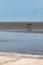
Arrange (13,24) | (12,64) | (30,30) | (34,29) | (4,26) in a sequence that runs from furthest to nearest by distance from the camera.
A: (13,24) < (4,26) < (34,29) < (30,30) < (12,64)

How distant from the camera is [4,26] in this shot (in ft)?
24.8

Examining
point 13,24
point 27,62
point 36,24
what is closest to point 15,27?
point 13,24

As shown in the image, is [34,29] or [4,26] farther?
[4,26]

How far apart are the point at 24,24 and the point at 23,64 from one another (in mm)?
5536

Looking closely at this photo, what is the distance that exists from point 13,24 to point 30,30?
175cm

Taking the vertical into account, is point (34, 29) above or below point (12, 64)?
below

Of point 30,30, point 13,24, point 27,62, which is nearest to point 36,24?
point 30,30

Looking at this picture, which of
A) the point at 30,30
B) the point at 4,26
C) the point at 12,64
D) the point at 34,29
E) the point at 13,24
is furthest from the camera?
the point at 13,24

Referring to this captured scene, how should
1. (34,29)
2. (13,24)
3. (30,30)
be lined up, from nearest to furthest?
Result: 1. (30,30)
2. (34,29)
3. (13,24)

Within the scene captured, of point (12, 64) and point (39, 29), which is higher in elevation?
point (12, 64)

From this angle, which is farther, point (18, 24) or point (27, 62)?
point (18, 24)

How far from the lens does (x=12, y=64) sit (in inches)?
65.4

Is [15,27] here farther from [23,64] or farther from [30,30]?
[23,64]

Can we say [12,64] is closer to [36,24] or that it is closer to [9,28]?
[36,24]
